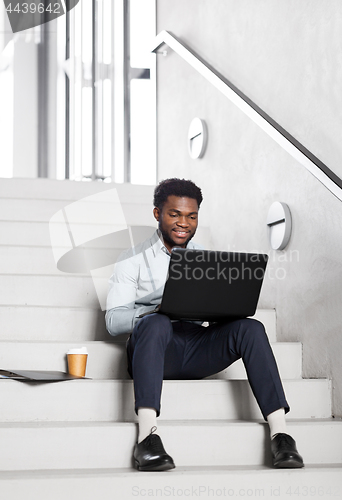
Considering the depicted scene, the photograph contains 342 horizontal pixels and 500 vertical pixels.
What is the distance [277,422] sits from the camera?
154 cm

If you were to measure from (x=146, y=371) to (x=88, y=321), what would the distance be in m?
0.62

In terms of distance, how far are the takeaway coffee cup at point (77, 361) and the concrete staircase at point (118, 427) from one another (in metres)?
0.06

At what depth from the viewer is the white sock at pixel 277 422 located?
154 centimetres

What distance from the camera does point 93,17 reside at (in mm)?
4617

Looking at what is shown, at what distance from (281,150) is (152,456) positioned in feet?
4.24

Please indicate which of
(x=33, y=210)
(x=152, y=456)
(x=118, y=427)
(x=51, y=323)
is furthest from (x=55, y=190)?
(x=152, y=456)

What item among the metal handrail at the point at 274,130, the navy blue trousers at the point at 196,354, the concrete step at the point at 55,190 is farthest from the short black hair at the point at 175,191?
the concrete step at the point at 55,190

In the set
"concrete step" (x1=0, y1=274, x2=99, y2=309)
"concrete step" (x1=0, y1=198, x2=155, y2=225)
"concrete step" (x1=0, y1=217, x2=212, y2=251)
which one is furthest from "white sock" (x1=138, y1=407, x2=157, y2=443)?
"concrete step" (x1=0, y1=198, x2=155, y2=225)

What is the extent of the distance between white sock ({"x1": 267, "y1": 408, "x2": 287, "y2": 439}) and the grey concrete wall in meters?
0.37

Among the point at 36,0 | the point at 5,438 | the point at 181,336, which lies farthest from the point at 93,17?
the point at 5,438

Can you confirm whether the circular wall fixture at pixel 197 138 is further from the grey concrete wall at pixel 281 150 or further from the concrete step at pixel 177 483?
the concrete step at pixel 177 483

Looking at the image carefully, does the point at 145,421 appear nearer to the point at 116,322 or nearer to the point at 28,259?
the point at 116,322

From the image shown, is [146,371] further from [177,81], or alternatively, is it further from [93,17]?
[93,17]

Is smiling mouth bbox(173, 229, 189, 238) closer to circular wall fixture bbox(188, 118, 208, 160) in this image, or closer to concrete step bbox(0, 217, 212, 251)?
concrete step bbox(0, 217, 212, 251)
